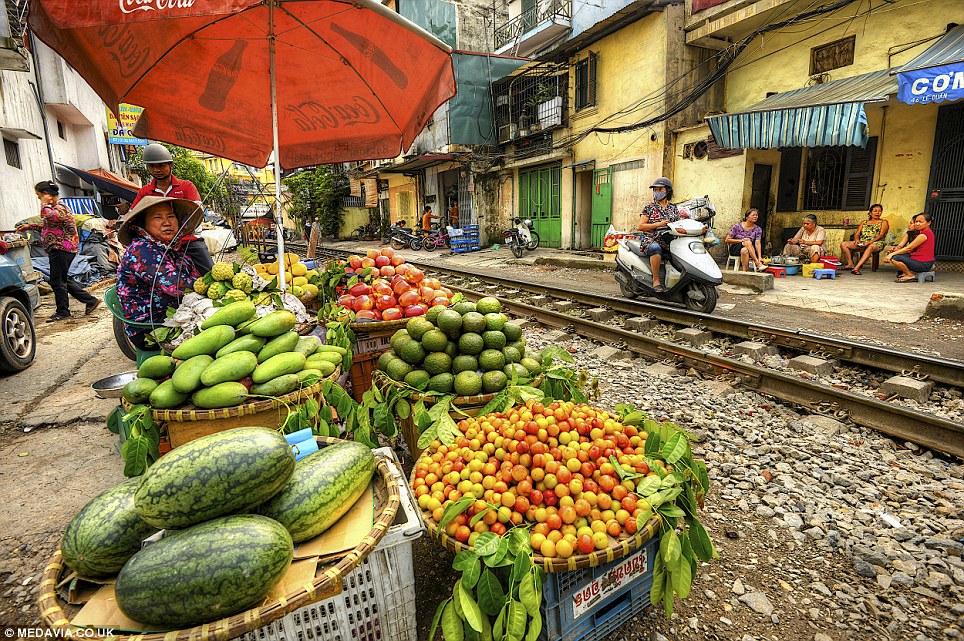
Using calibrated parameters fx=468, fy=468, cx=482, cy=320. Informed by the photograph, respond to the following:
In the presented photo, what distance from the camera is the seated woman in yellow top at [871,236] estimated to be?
9711mm

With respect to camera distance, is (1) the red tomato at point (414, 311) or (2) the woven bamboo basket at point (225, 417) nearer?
(2) the woven bamboo basket at point (225, 417)

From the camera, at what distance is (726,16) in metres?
11.7

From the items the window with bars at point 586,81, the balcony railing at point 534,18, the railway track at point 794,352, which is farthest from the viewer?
the balcony railing at point 534,18

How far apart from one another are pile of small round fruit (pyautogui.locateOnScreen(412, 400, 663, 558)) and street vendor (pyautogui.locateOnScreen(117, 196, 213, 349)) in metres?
2.74

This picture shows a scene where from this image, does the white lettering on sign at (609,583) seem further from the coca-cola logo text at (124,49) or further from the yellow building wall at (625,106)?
the yellow building wall at (625,106)

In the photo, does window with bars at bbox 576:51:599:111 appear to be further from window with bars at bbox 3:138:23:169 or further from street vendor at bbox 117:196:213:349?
window with bars at bbox 3:138:23:169

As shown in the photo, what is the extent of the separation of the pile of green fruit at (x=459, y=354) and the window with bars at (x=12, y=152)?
15883 millimetres

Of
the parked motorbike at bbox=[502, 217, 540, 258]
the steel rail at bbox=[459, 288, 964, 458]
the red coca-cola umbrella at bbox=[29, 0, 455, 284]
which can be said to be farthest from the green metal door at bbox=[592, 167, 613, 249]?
the red coca-cola umbrella at bbox=[29, 0, 455, 284]

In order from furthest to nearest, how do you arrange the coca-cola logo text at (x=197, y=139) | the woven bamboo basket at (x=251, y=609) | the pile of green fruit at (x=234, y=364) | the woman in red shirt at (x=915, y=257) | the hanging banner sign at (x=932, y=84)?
the woman in red shirt at (x=915, y=257)
the hanging banner sign at (x=932, y=84)
the coca-cola logo text at (x=197, y=139)
the pile of green fruit at (x=234, y=364)
the woven bamboo basket at (x=251, y=609)

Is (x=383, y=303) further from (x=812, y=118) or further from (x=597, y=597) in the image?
(x=812, y=118)

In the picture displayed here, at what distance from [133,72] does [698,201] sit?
6940mm

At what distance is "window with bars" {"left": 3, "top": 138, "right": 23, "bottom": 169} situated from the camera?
12.6m

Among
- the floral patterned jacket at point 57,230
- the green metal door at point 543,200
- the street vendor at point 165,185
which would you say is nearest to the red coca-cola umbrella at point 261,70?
the street vendor at point 165,185

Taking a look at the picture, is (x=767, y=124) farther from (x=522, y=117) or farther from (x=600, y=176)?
(x=522, y=117)
